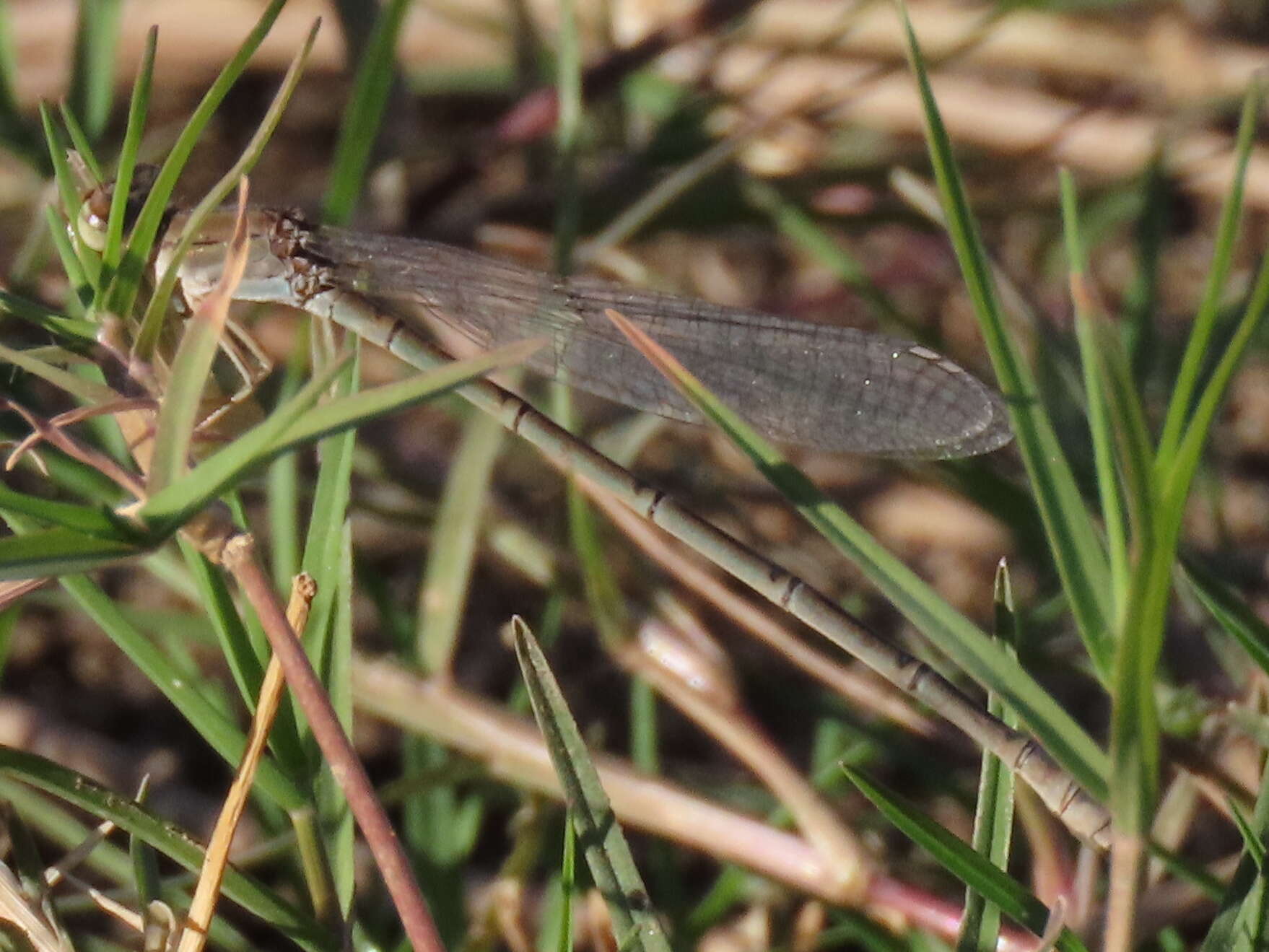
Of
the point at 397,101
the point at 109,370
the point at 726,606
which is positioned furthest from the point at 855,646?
the point at 397,101

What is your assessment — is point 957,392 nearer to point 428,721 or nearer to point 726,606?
point 726,606

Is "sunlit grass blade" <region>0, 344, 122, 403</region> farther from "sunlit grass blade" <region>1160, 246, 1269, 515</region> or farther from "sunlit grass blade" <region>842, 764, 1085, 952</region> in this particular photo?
"sunlit grass blade" <region>1160, 246, 1269, 515</region>

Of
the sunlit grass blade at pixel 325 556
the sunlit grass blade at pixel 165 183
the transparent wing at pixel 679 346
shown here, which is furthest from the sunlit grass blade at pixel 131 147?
the transparent wing at pixel 679 346

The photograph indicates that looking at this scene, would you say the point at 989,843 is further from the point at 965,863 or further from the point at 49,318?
the point at 49,318

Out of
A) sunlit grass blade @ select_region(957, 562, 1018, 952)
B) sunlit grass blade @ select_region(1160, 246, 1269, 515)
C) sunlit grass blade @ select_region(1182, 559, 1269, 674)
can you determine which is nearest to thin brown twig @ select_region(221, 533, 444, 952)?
sunlit grass blade @ select_region(957, 562, 1018, 952)

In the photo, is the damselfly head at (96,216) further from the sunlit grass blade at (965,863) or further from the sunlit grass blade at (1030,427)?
the sunlit grass blade at (965,863)
